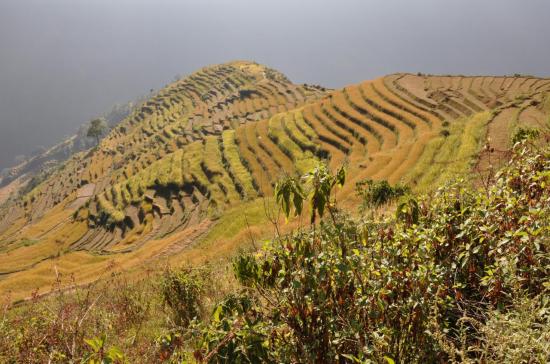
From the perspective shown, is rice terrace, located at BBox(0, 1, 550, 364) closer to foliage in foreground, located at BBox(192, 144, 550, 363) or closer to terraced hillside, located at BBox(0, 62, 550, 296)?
foliage in foreground, located at BBox(192, 144, 550, 363)

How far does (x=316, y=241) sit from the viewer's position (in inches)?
180

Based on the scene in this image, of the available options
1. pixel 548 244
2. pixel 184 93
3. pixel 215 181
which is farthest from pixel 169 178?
pixel 184 93

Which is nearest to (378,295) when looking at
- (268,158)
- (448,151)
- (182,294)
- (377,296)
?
(377,296)

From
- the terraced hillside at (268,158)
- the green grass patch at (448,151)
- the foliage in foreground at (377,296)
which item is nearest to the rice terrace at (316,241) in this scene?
the foliage in foreground at (377,296)

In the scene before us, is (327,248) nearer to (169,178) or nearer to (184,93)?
(169,178)

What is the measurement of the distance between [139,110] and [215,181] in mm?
133029

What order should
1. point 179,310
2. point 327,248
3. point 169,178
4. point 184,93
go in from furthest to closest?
point 184,93 < point 169,178 < point 179,310 < point 327,248

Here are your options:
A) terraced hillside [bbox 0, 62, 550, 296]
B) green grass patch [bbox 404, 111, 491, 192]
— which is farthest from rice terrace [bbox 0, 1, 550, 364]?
terraced hillside [bbox 0, 62, 550, 296]

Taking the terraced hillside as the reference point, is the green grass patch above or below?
below

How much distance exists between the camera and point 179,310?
9617 mm

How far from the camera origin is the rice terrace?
4.06 metres

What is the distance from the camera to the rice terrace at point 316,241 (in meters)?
4.06

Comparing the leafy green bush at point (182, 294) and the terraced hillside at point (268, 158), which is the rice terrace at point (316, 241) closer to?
the leafy green bush at point (182, 294)

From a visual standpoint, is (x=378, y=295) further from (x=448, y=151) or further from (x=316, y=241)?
(x=448, y=151)
